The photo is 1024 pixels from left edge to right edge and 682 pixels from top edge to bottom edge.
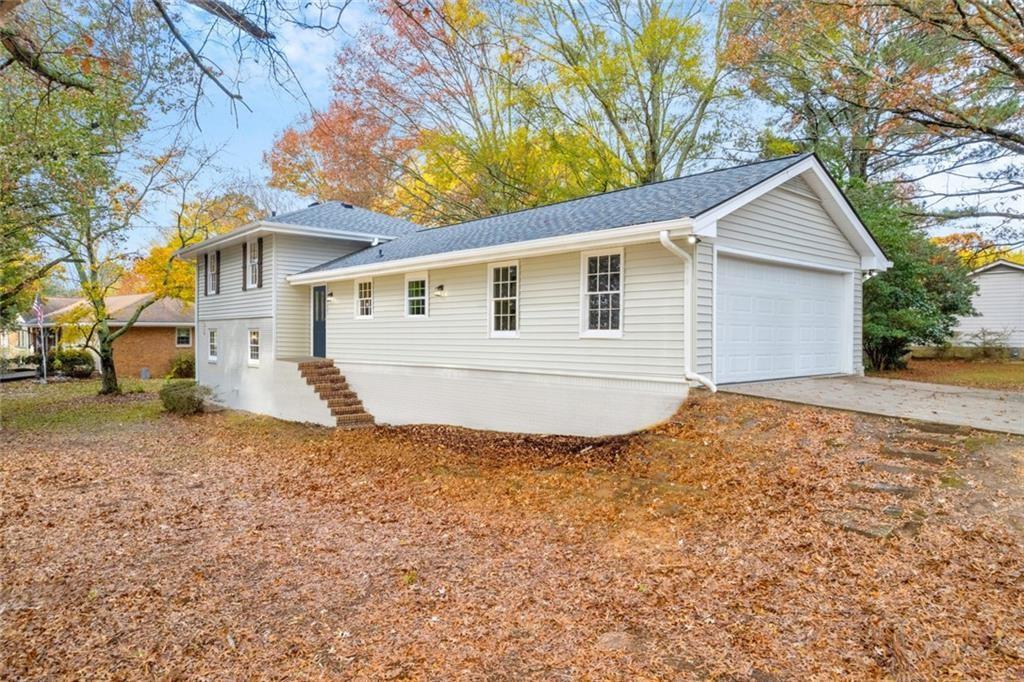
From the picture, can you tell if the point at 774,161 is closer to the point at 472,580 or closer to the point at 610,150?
the point at 472,580

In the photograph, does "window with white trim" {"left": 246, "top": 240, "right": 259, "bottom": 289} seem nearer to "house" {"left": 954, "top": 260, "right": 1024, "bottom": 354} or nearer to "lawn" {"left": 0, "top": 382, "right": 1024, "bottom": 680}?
"lawn" {"left": 0, "top": 382, "right": 1024, "bottom": 680}

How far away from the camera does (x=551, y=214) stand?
1248cm

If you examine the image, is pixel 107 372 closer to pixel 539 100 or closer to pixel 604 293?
pixel 539 100

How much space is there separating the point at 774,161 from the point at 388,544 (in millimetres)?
8954

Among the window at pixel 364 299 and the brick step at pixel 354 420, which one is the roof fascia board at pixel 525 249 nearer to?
the window at pixel 364 299

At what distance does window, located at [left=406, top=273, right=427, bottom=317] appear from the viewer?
12.9 meters

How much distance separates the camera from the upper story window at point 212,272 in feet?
61.6

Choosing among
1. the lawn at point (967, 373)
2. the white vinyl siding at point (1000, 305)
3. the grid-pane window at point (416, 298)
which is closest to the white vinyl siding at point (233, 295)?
the grid-pane window at point (416, 298)

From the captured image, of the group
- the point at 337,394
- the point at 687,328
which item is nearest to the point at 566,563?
the point at 687,328

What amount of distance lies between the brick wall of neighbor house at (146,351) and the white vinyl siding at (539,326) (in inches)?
731

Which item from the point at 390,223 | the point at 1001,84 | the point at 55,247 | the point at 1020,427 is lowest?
the point at 1020,427

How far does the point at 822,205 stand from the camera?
36.5ft

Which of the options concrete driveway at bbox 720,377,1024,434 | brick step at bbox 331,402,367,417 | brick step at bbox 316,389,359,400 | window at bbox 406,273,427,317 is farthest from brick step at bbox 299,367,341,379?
concrete driveway at bbox 720,377,1024,434

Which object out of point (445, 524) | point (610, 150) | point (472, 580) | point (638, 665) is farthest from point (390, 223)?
point (638, 665)
